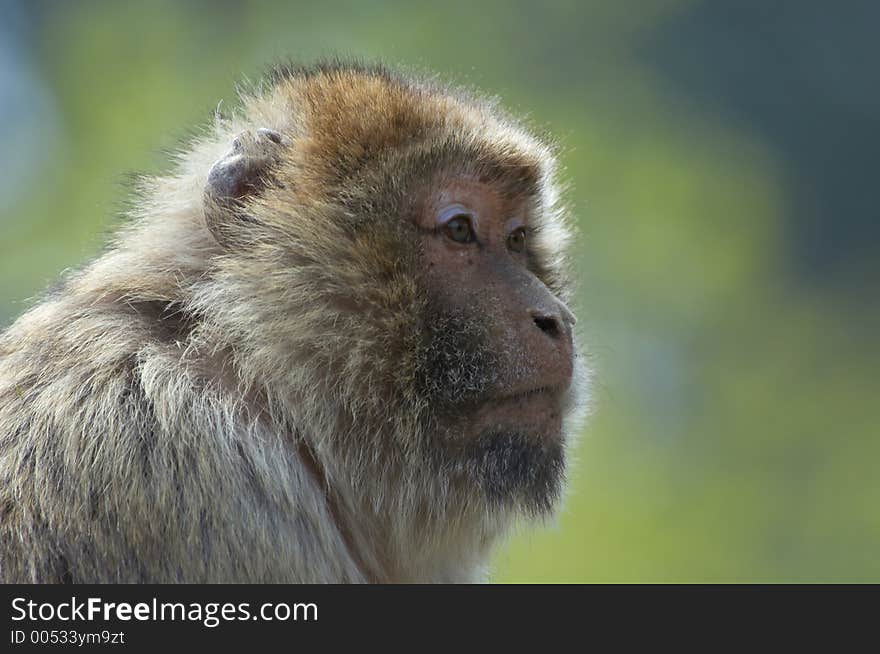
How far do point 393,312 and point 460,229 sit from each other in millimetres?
379

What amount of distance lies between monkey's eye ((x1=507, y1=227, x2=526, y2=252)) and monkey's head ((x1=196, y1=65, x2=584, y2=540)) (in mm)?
135

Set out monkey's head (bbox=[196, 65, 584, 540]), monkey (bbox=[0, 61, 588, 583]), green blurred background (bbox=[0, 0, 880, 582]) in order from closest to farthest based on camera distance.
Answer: monkey (bbox=[0, 61, 588, 583]), monkey's head (bbox=[196, 65, 584, 540]), green blurred background (bbox=[0, 0, 880, 582])

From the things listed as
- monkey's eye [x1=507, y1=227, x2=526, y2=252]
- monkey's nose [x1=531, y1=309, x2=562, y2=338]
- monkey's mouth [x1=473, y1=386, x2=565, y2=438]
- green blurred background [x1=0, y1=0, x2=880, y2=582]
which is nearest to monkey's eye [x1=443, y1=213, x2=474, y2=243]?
monkey's eye [x1=507, y1=227, x2=526, y2=252]

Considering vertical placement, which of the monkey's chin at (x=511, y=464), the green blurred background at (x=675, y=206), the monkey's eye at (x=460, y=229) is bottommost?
the monkey's chin at (x=511, y=464)

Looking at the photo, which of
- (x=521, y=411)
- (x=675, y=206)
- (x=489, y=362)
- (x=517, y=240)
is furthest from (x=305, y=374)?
(x=675, y=206)

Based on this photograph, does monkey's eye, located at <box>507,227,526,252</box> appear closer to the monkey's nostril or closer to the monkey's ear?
the monkey's nostril

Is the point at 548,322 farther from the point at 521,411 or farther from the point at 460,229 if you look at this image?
the point at 460,229

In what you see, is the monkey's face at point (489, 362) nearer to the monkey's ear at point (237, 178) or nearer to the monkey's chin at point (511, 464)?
the monkey's chin at point (511, 464)

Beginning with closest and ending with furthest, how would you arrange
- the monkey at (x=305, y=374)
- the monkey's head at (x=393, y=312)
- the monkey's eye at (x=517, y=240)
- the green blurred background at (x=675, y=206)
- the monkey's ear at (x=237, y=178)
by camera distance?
the monkey at (x=305, y=374) → the monkey's head at (x=393, y=312) → the monkey's ear at (x=237, y=178) → the monkey's eye at (x=517, y=240) → the green blurred background at (x=675, y=206)

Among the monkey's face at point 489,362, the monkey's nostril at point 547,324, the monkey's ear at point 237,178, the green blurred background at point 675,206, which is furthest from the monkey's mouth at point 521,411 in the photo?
the green blurred background at point 675,206

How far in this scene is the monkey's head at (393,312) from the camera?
3547 mm

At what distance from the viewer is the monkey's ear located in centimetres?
373

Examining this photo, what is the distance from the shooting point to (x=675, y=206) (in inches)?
519

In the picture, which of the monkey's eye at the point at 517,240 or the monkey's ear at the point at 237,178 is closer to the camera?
the monkey's ear at the point at 237,178
